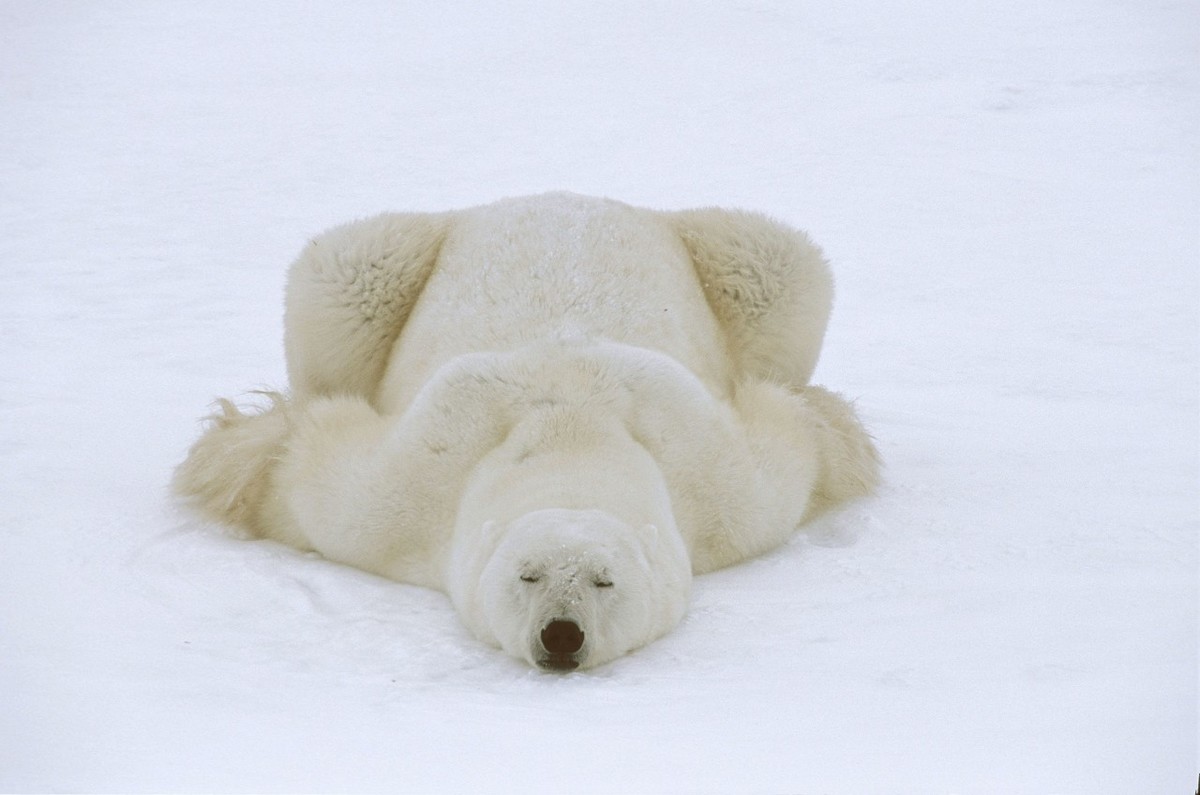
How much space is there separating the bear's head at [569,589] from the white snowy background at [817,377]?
0.10m

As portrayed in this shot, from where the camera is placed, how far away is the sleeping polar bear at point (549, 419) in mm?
4492

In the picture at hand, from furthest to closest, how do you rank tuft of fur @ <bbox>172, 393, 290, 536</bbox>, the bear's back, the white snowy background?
the bear's back < tuft of fur @ <bbox>172, 393, 290, 536</bbox> < the white snowy background

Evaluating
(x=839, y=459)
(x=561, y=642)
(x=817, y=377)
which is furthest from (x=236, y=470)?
(x=817, y=377)

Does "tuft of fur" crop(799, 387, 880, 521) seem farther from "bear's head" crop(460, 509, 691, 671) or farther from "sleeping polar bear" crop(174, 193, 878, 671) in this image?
"bear's head" crop(460, 509, 691, 671)

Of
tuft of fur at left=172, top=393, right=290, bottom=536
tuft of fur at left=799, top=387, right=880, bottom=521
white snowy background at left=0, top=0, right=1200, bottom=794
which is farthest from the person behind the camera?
tuft of fur at left=799, top=387, right=880, bottom=521

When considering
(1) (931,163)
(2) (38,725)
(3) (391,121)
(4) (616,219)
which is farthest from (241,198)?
(2) (38,725)

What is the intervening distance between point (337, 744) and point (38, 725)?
734 mm

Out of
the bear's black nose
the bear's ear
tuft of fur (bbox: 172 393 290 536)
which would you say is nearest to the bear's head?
the bear's black nose

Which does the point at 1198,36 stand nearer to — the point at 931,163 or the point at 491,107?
the point at 931,163

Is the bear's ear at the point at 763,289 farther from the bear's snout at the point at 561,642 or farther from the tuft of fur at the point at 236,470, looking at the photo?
the bear's snout at the point at 561,642

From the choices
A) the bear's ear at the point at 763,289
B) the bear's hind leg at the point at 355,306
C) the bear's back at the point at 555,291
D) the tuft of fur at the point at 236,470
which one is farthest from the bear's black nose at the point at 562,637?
the bear's ear at the point at 763,289

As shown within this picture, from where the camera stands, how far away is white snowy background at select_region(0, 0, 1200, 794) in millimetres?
3719

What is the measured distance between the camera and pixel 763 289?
676cm

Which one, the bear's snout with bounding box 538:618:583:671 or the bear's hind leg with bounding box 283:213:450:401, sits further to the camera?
the bear's hind leg with bounding box 283:213:450:401
